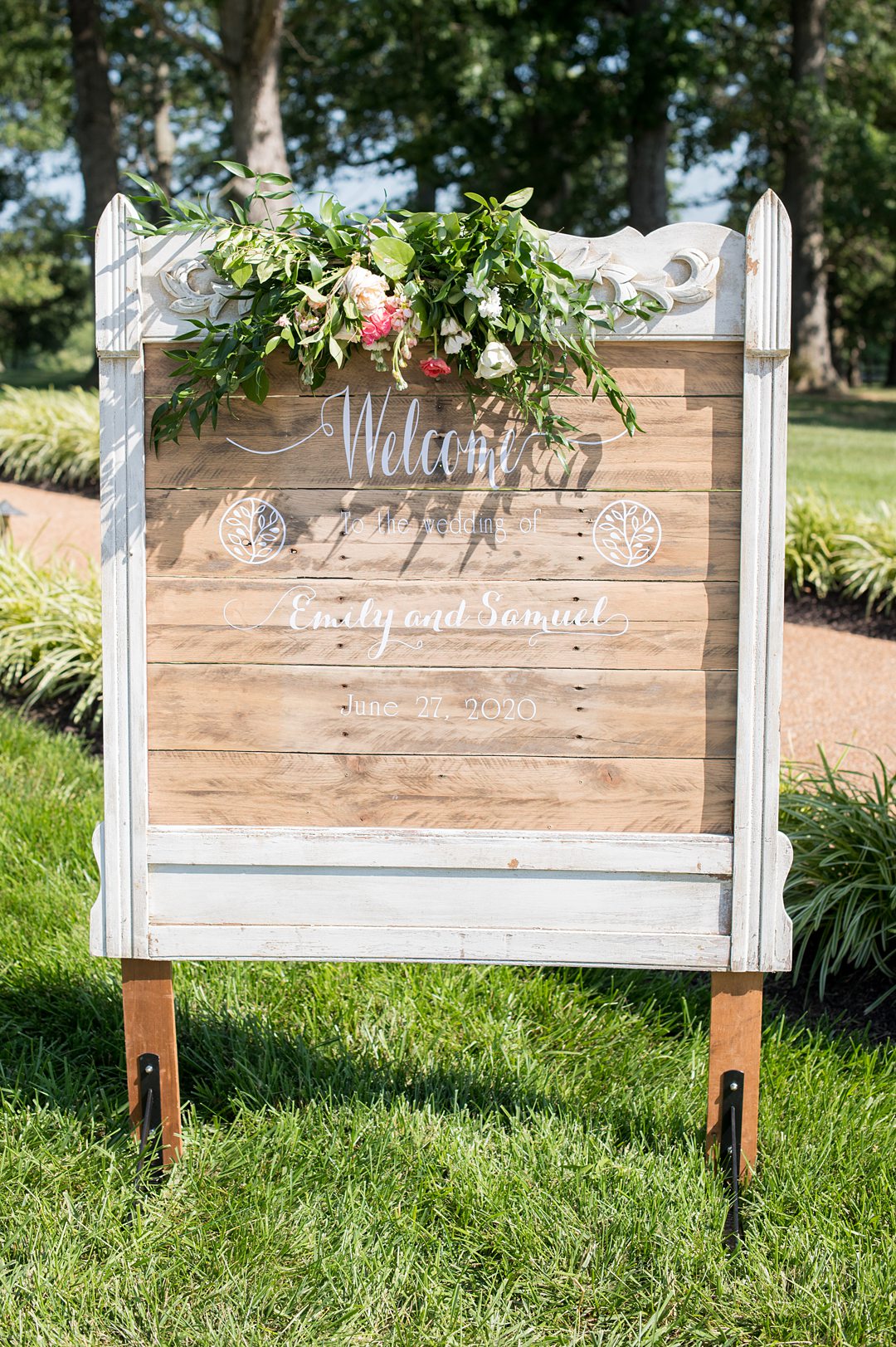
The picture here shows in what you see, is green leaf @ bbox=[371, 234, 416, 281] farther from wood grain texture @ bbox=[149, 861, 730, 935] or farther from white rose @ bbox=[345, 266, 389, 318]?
wood grain texture @ bbox=[149, 861, 730, 935]

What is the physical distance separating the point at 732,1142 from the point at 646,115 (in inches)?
626

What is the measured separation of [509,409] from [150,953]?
1.25 m

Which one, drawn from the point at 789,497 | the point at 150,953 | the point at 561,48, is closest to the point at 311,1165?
the point at 150,953

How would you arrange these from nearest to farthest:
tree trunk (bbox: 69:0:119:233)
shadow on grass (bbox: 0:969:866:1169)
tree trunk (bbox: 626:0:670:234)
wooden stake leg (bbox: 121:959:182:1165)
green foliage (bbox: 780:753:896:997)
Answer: wooden stake leg (bbox: 121:959:182:1165) → shadow on grass (bbox: 0:969:866:1169) → green foliage (bbox: 780:753:896:997) → tree trunk (bbox: 69:0:119:233) → tree trunk (bbox: 626:0:670:234)

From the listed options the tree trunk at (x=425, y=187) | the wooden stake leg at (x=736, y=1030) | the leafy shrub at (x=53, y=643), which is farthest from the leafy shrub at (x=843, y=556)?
the tree trunk at (x=425, y=187)

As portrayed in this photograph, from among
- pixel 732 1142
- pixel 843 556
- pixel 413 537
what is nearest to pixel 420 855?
pixel 413 537

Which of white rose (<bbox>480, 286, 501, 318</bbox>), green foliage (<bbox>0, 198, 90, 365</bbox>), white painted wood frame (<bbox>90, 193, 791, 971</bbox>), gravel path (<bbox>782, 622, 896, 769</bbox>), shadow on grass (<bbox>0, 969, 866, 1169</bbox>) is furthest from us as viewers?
green foliage (<bbox>0, 198, 90, 365</bbox>)

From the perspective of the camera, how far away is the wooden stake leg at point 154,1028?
216cm

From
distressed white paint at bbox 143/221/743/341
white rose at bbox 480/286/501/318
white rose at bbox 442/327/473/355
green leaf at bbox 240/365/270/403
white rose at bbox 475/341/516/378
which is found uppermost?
distressed white paint at bbox 143/221/743/341

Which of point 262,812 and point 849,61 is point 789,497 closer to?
point 262,812

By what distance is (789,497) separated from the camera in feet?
25.0

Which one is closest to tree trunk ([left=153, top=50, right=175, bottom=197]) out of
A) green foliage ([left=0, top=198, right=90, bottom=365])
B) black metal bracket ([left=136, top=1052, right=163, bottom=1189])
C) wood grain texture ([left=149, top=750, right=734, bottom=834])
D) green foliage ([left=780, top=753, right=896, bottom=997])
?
green foliage ([left=0, top=198, right=90, bottom=365])

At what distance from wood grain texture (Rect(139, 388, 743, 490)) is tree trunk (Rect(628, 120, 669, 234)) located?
49.3 feet

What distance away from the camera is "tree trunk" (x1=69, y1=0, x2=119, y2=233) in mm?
13844
